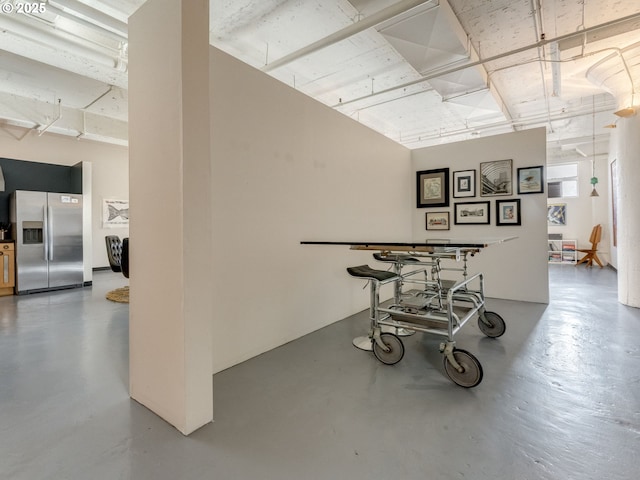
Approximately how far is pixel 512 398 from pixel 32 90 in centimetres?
784

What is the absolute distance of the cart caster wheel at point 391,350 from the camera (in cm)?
250

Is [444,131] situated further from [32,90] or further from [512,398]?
[32,90]

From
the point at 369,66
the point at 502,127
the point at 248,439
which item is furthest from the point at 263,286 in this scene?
the point at 502,127

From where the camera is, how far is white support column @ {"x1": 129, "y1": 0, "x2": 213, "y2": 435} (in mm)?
1645

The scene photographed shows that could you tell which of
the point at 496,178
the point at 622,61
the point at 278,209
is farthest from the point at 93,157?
the point at 622,61

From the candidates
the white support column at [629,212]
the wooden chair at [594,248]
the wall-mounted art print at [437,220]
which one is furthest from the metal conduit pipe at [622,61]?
the wooden chair at [594,248]

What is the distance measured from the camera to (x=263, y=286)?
2.84 m

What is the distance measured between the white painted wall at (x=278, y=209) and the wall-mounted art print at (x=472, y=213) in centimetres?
186

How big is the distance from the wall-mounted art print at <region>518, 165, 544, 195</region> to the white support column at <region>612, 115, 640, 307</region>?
1.13 m

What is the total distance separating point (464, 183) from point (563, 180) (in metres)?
6.81

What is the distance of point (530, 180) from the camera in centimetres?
465

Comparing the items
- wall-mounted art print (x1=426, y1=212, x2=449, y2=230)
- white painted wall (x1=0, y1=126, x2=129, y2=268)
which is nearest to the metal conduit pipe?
wall-mounted art print (x1=426, y1=212, x2=449, y2=230)

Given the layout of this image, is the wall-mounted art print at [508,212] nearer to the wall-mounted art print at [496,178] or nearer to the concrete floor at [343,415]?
the wall-mounted art print at [496,178]

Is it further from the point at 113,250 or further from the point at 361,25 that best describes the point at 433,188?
the point at 113,250
